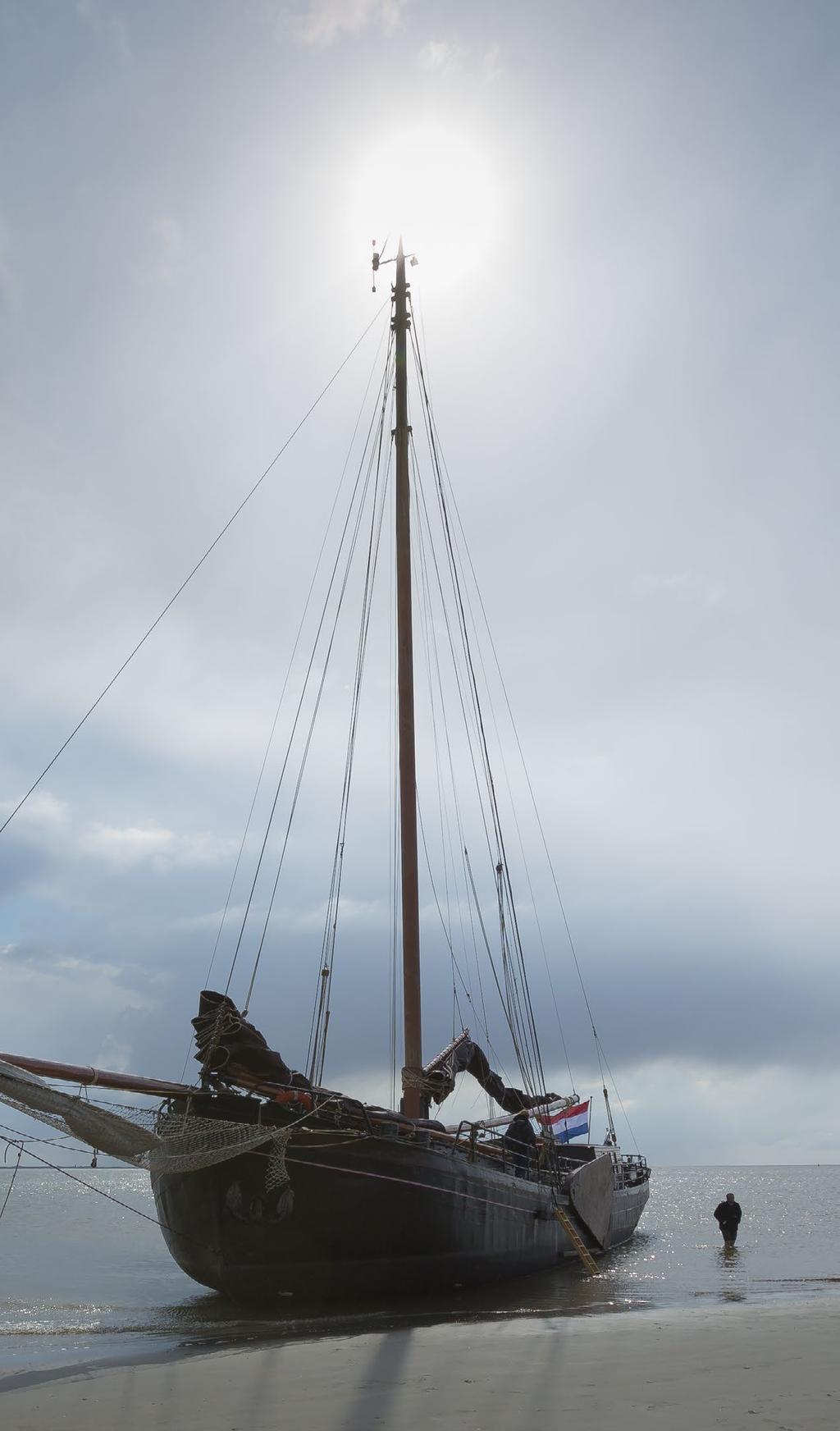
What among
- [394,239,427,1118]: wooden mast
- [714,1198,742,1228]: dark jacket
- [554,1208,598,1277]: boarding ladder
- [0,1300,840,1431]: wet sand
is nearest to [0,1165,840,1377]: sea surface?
[554,1208,598,1277]: boarding ladder

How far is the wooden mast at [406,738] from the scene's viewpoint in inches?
842

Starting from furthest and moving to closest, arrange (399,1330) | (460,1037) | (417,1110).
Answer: (460,1037), (417,1110), (399,1330)

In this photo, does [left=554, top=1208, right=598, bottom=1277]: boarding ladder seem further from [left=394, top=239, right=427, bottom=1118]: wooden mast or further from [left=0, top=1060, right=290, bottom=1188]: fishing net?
[left=0, top=1060, right=290, bottom=1188]: fishing net

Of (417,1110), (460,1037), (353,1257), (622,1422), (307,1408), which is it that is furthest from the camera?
(460,1037)

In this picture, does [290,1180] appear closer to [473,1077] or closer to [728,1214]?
[473,1077]

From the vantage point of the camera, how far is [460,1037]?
25438 mm

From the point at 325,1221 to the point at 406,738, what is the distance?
37.6 feet

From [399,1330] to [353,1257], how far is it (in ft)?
12.5

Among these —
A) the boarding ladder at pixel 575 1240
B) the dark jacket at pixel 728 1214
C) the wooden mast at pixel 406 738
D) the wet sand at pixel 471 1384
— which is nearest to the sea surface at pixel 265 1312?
the boarding ladder at pixel 575 1240

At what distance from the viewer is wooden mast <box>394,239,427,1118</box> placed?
70.2 ft

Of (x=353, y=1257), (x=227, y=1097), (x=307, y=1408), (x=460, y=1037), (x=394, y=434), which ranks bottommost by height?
(x=307, y=1408)

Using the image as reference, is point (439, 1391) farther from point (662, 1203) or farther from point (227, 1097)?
point (662, 1203)

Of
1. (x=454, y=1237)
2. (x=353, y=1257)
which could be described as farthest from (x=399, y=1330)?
(x=454, y=1237)

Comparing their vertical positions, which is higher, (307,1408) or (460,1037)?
(460,1037)
